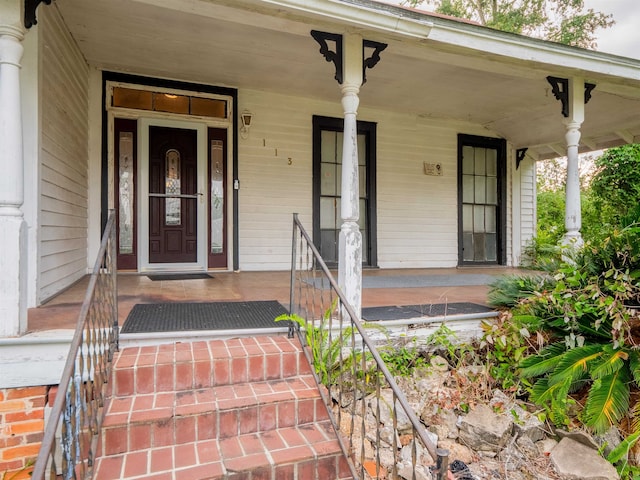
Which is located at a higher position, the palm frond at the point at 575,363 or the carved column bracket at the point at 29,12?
the carved column bracket at the point at 29,12

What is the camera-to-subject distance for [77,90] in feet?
14.0

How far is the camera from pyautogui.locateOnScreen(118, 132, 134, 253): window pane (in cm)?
503

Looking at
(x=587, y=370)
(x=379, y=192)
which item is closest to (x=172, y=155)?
(x=379, y=192)

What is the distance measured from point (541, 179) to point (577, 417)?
64.2 feet

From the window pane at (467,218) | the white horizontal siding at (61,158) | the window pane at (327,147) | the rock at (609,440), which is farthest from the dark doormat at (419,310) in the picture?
the window pane at (467,218)

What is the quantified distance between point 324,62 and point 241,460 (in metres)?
4.12

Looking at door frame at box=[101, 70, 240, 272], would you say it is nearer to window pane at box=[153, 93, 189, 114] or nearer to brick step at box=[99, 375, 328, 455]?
window pane at box=[153, 93, 189, 114]

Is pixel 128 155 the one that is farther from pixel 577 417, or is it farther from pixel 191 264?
pixel 577 417

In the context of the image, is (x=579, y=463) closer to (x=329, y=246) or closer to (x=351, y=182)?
(x=351, y=182)

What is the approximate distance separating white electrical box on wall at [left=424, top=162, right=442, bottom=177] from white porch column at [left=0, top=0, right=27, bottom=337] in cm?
563

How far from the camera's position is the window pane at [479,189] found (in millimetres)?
7223

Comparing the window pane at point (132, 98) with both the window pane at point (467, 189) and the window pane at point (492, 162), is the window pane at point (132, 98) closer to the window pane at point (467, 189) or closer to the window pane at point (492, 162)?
the window pane at point (467, 189)

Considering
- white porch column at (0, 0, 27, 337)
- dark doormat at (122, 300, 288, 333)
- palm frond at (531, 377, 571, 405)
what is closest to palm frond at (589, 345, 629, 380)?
palm frond at (531, 377, 571, 405)

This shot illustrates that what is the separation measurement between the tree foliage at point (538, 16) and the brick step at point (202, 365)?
14052 mm
